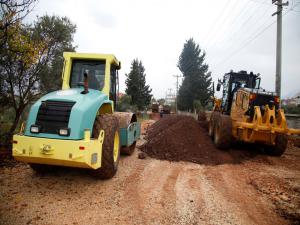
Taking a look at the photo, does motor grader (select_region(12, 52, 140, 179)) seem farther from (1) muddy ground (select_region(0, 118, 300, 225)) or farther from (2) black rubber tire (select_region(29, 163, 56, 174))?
(1) muddy ground (select_region(0, 118, 300, 225))

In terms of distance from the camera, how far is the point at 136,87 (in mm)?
41438

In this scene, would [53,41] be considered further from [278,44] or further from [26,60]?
[278,44]

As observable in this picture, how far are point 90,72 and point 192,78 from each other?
1510 inches

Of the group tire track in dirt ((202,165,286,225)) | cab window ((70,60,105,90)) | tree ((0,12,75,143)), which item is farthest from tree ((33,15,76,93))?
tire track in dirt ((202,165,286,225))

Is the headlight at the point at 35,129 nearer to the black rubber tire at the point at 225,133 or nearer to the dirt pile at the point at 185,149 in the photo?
the dirt pile at the point at 185,149

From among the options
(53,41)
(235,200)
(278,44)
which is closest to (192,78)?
(278,44)

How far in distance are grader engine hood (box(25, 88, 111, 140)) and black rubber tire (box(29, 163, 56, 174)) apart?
0.99 meters

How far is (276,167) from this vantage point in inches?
276

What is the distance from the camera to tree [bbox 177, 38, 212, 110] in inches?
1646

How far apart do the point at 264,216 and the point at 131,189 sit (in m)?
2.39

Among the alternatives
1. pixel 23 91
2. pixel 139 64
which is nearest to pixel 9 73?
pixel 23 91

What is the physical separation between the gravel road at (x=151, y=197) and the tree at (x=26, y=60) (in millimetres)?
3692

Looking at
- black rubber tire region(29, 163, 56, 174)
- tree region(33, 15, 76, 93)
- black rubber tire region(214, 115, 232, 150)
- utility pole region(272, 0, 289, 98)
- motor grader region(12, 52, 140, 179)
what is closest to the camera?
motor grader region(12, 52, 140, 179)

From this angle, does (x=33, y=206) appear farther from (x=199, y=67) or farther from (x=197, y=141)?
(x=199, y=67)
